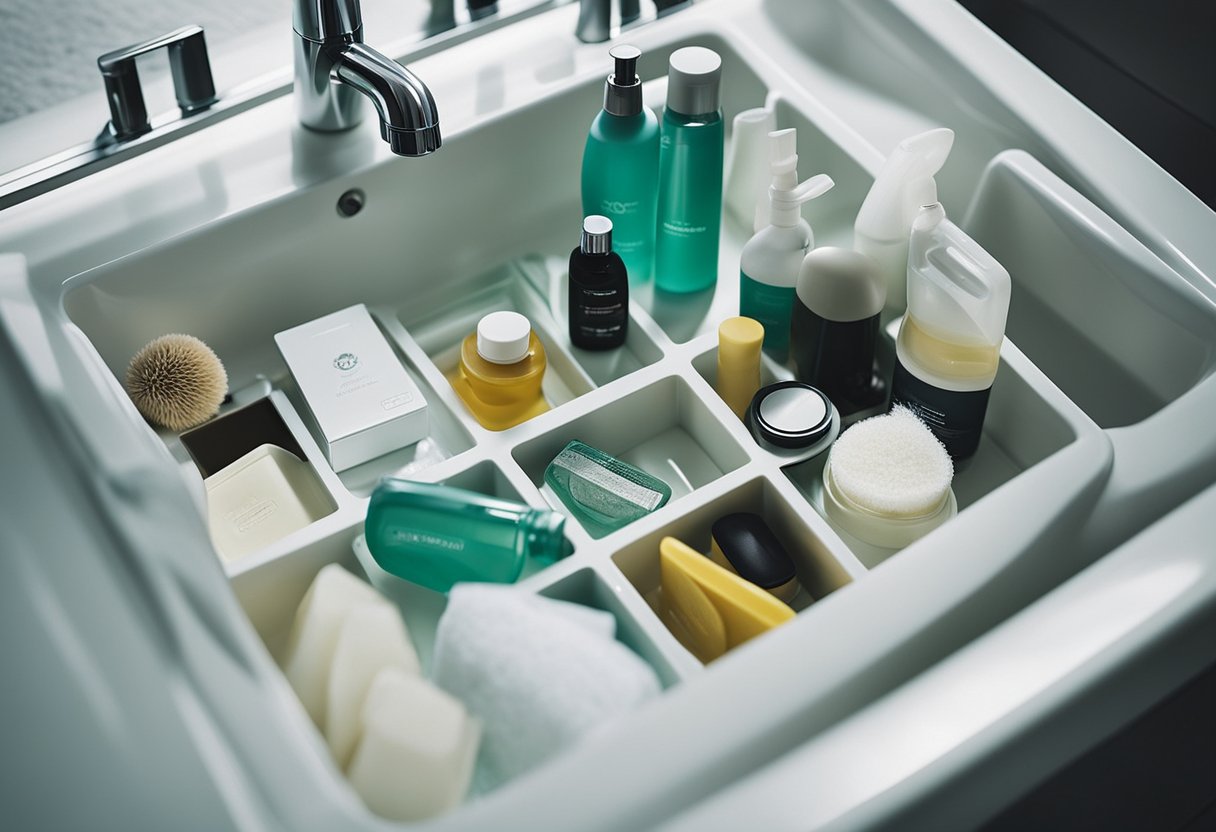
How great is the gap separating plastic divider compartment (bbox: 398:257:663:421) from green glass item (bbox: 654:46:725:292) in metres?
0.09

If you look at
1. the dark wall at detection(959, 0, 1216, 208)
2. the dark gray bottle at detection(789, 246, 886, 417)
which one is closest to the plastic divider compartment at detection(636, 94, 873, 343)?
the dark gray bottle at detection(789, 246, 886, 417)

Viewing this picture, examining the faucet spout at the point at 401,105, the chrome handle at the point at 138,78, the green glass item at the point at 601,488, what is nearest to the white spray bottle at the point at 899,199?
the green glass item at the point at 601,488

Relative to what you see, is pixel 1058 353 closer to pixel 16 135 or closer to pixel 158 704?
pixel 158 704

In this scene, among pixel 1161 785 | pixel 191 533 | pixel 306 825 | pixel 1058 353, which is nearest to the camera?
pixel 306 825

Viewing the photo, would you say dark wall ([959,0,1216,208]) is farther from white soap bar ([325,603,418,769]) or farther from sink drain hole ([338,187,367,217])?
white soap bar ([325,603,418,769])

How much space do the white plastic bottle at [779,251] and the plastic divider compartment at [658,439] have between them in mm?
98

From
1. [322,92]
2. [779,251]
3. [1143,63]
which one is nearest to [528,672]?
[779,251]

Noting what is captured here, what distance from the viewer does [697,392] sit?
1.00 metres

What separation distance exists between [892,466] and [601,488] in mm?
222

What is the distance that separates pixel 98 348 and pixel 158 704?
42 centimetres

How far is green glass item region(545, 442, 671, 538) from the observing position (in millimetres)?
950

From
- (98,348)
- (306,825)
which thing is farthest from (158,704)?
(98,348)

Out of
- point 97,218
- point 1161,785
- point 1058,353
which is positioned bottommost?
point 1161,785

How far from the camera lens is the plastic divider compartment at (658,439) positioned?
0.98 m
